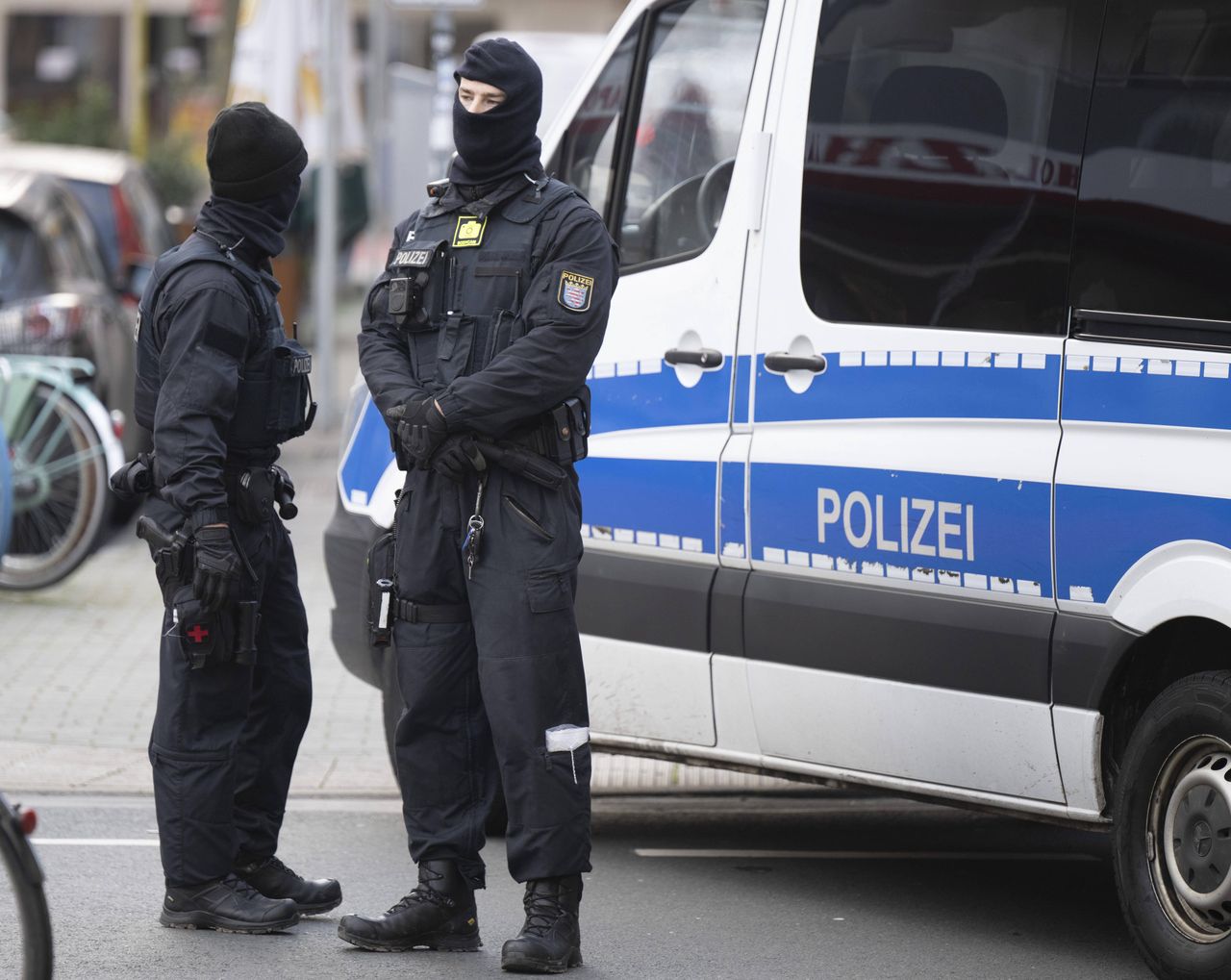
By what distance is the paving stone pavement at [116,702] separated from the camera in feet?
Answer: 22.5

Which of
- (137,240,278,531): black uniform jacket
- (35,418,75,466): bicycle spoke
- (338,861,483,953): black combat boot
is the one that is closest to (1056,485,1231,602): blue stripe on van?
(338,861,483,953): black combat boot

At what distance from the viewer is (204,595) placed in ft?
15.5

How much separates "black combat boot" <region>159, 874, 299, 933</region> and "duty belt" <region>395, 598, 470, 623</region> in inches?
31.1

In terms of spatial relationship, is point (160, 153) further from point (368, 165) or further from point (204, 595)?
point (204, 595)

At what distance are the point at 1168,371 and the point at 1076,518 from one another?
0.37 metres


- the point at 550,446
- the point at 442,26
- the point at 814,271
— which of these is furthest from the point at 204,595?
the point at 442,26

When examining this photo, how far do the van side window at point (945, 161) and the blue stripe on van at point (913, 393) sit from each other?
11cm

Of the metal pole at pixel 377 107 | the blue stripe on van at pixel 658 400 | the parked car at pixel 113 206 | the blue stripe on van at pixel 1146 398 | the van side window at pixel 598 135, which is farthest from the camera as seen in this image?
the metal pole at pixel 377 107

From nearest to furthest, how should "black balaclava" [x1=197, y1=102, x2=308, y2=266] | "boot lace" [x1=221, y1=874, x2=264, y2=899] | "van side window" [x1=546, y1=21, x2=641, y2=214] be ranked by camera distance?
"black balaclava" [x1=197, y1=102, x2=308, y2=266], "boot lace" [x1=221, y1=874, x2=264, y2=899], "van side window" [x1=546, y1=21, x2=641, y2=214]

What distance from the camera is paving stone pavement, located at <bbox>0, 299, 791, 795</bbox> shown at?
22.5ft

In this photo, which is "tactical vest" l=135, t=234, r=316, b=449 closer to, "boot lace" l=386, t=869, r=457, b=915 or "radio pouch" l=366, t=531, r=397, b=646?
"radio pouch" l=366, t=531, r=397, b=646

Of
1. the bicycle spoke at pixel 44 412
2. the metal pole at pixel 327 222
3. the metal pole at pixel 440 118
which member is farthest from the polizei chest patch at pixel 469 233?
the metal pole at pixel 327 222

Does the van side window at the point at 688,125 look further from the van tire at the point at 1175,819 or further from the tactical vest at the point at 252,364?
the van tire at the point at 1175,819

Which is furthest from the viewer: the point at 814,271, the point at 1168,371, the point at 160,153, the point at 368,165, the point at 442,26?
the point at 368,165
